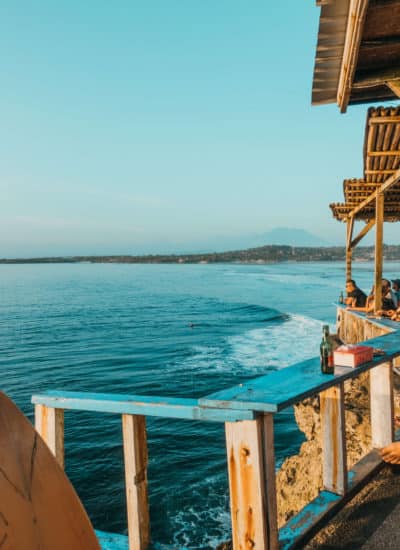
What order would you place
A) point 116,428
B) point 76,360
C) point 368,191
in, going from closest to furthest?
point 368,191 → point 116,428 → point 76,360

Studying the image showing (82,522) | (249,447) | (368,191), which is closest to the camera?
(82,522)

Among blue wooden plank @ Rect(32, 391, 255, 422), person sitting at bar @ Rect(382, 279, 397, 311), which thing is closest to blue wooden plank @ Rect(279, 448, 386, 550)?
blue wooden plank @ Rect(32, 391, 255, 422)

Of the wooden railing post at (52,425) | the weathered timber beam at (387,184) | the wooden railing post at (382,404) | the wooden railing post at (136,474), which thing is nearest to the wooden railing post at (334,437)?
the wooden railing post at (382,404)

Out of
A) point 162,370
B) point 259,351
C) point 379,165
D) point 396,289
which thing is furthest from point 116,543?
point 259,351

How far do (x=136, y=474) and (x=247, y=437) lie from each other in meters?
0.67

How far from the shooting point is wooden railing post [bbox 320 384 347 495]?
106 inches

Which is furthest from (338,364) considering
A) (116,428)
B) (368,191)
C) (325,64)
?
(116,428)

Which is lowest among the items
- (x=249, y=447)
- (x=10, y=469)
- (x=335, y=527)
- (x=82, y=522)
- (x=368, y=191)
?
(x=335, y=527)

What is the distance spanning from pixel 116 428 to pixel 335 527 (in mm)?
13646

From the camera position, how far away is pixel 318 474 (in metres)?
7.71

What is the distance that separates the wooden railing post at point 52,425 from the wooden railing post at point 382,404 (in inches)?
94.7

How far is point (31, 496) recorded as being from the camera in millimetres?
1041

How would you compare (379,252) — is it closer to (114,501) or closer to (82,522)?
(114,501)

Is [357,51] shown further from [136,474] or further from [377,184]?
[377,184]
